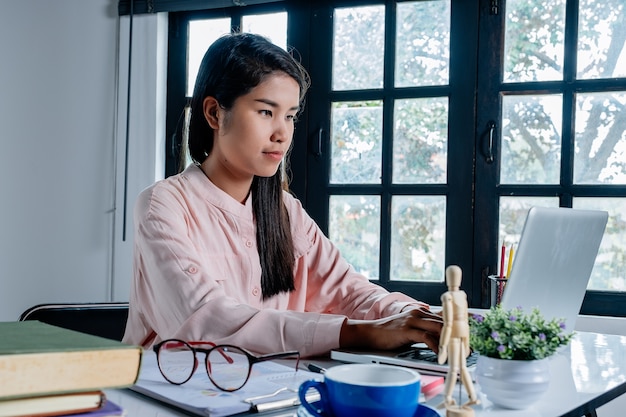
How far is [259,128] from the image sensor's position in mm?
1502

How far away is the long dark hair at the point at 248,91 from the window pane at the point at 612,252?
1.07m

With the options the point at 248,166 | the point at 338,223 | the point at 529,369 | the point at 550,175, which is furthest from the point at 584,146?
the point at 529,369

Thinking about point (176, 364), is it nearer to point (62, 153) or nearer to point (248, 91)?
point (248, 91)

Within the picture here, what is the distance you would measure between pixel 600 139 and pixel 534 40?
1.22 ft

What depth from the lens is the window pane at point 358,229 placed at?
2.48m

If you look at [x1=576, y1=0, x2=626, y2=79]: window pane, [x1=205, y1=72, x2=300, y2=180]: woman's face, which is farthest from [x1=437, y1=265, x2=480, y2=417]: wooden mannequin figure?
[x1=576, y1=0, x2=626, y2=79]: window pane

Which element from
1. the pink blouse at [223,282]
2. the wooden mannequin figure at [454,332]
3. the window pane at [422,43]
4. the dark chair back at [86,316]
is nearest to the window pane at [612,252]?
the window pane at [422,43]

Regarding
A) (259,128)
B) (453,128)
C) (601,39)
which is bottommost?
(259,128)

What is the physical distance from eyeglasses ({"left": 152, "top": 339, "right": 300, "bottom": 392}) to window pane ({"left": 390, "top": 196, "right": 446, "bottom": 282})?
58.0 inches

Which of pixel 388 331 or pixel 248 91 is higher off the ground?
pixel 248 91

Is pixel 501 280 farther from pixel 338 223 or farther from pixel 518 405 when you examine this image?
pixel 338 223

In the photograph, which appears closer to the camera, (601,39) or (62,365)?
(62,365)

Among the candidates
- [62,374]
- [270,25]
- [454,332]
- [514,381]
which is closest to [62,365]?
[62,374]

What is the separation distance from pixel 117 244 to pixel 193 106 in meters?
1.29
